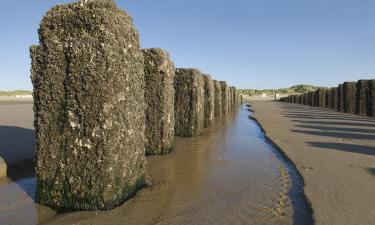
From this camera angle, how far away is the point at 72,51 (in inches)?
141

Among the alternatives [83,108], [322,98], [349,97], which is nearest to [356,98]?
[349,97]

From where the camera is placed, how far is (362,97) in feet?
73.6

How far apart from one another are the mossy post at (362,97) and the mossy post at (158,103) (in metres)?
18.5

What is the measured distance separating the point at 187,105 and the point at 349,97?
19.1 m

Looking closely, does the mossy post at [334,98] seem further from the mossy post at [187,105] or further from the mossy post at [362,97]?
the mossy post at [187,105]

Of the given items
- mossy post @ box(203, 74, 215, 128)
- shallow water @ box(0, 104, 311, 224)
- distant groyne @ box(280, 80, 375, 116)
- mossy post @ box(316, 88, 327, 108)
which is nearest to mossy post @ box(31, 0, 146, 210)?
shallow water @ box(0, 104, 311, 224)

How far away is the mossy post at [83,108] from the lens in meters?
3.48

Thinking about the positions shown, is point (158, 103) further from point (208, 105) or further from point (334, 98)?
point (334, 98)

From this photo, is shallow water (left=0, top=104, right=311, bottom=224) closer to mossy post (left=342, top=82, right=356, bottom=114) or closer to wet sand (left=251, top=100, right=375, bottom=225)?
wet sand (left=251, top=100, right=375, bottom=225)

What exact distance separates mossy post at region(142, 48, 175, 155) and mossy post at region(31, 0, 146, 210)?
2.63 meters

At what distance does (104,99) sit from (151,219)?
126cm

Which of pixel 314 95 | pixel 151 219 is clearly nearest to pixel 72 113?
pixel 151 219

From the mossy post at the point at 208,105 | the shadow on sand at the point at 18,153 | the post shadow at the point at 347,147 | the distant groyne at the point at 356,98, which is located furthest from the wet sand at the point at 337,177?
the distant groyne at the point at 356,98

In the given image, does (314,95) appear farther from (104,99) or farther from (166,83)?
(104,99)
